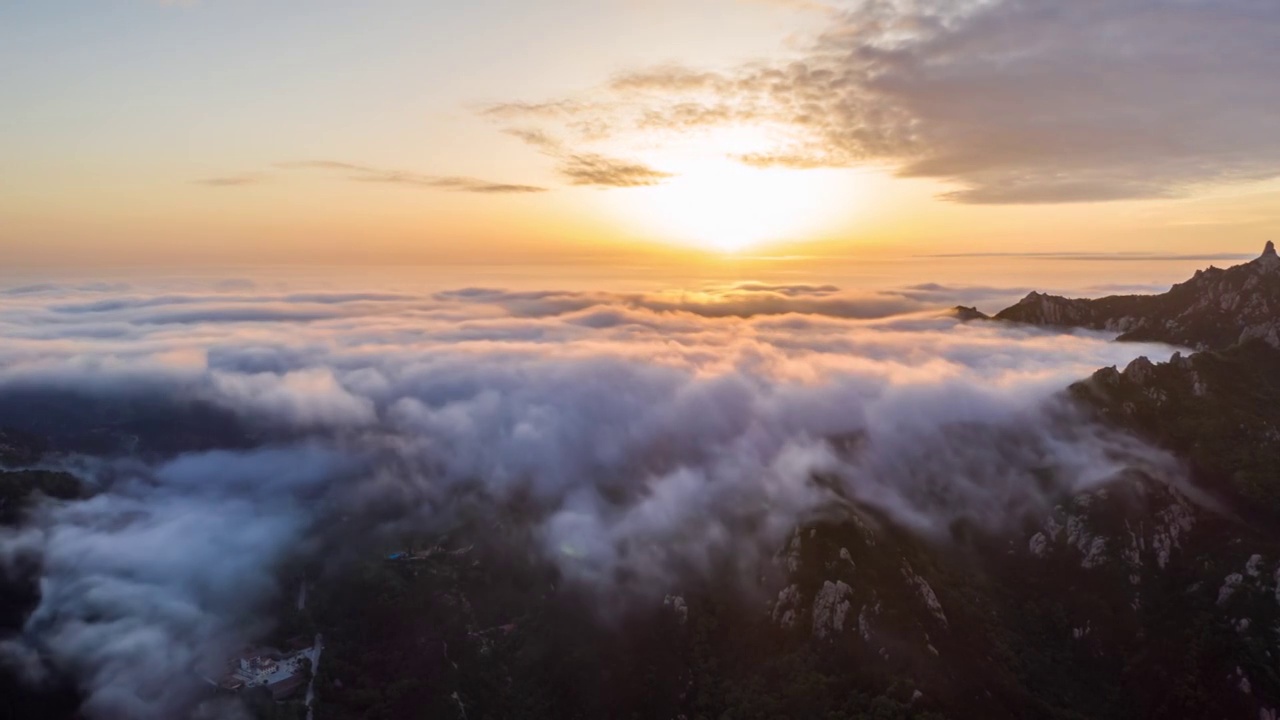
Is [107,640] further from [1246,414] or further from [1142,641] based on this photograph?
[1246,414]

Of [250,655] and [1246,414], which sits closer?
[250,655]

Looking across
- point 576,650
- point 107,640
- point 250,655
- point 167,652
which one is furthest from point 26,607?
point 576,650

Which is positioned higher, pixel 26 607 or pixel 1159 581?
pixel 1159 581

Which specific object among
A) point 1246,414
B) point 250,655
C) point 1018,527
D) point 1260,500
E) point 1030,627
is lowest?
point 250,655

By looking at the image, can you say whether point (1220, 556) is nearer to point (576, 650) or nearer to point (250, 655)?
point (576, 650)

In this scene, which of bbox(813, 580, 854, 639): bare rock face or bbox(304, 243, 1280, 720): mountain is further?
bbox(813, 580, 854, 639): bare rock face

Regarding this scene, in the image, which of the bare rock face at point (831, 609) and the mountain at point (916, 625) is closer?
the mountain at point (916, 625)

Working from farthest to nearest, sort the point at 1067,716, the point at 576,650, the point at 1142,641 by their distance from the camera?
the point at 576,650, the point at 1142,641, the point at 1067,716

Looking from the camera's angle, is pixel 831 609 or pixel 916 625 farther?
pixel 831 609

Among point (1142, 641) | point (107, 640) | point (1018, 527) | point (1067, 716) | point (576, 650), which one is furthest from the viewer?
point (1018, 527)

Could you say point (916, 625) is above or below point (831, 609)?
below
